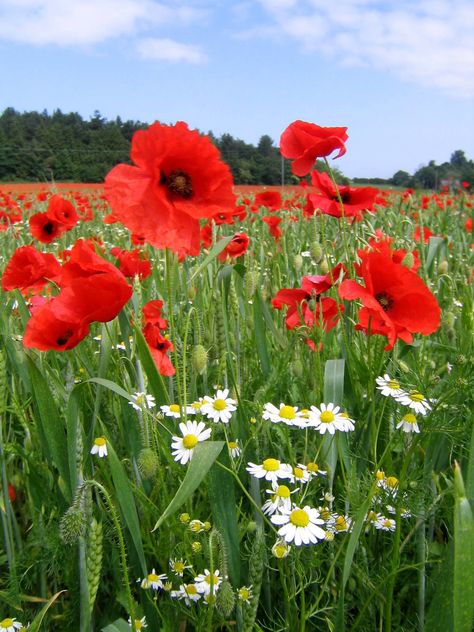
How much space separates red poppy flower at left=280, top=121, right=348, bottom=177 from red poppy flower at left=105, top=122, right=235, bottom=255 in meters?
0.53

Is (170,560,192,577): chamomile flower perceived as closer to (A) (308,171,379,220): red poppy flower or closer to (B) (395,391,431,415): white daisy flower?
(B) (395,391,431,415): white daisy flower

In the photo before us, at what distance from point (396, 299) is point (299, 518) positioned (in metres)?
0.55

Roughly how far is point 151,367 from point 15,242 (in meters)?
3.54

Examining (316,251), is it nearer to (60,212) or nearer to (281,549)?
(281,549)

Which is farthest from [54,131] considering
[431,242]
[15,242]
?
[431,242]

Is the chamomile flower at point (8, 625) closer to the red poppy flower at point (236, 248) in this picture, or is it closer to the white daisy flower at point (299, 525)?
the white daisy flower at point (299, 525)

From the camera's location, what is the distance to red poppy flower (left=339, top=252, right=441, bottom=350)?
49.6 inches

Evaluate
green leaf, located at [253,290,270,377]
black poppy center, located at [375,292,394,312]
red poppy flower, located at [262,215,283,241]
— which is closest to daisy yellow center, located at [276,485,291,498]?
black poppy center, located at [375,292,394,312]


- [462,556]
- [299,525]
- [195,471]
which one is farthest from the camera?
[299,525]

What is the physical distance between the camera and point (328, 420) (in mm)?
1194

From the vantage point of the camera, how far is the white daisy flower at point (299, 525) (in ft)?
3.18

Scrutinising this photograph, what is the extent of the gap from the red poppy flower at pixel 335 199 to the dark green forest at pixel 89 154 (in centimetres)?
965

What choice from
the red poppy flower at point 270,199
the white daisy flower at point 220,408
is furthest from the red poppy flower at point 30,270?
the red poppy flower at point 270,199

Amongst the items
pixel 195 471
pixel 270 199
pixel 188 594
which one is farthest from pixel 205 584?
pixel 270 199
